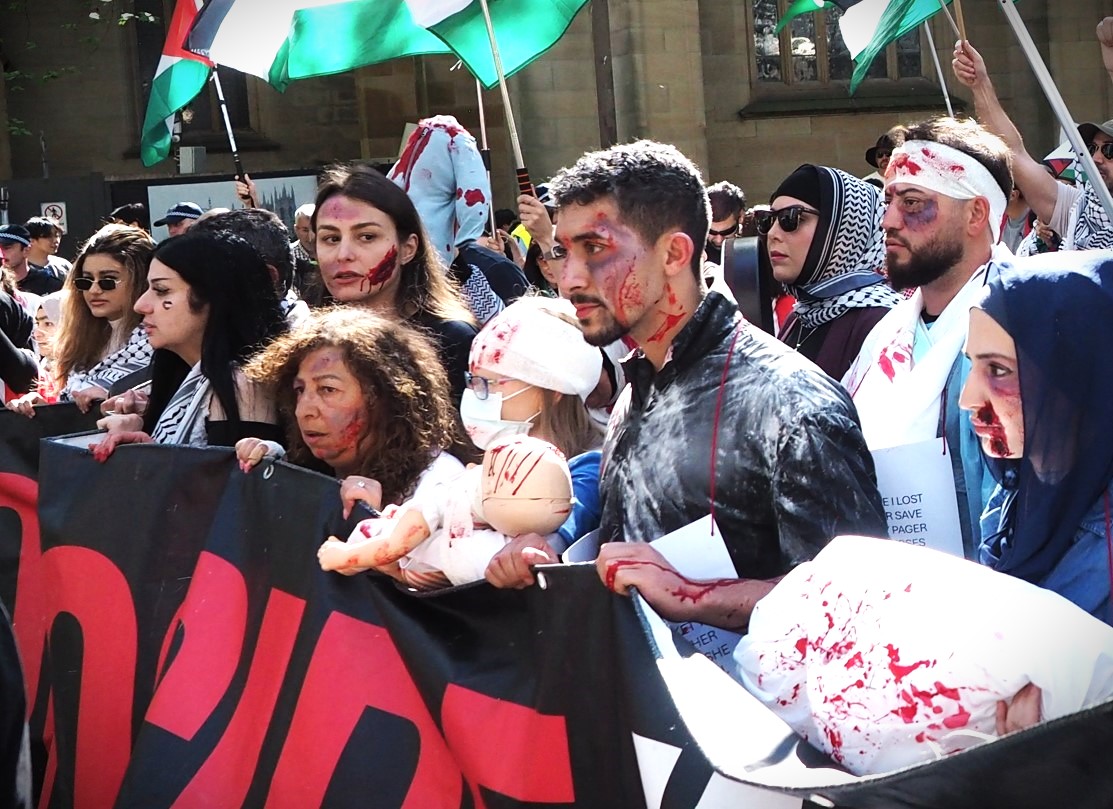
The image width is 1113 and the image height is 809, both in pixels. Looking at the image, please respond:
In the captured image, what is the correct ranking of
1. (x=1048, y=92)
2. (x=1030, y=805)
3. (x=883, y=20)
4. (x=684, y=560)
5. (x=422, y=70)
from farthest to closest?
(x=422, y=70)
(x=883, y=20)
(x=1048, y=92)
(x=684, y=560)
(x=1030, y=805)

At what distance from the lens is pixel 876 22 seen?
7.38m

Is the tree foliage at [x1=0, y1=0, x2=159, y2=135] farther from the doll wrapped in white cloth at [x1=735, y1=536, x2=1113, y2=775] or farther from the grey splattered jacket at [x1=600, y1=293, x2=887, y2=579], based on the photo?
the doll wrapped in white cloth at [x1=735, y1=536, x2=1113, y2=775]

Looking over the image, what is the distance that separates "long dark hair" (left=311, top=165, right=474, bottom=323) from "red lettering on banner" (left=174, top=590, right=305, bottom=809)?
4.66 feet

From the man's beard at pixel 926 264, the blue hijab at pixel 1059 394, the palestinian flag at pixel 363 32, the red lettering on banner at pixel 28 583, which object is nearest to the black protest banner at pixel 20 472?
the red lettering on banner at pixel 28 583

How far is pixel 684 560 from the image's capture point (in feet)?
9.34

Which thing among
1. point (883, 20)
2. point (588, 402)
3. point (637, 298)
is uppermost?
point (883, 20)

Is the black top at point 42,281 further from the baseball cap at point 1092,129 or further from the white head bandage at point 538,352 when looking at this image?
the white head bandage at point 538,352

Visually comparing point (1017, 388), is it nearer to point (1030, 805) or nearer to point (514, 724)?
point (1030, 805)

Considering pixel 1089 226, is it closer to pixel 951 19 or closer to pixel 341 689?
pixel 951 19

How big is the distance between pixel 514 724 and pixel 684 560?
0.49 metres

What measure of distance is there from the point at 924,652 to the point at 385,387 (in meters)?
2.23

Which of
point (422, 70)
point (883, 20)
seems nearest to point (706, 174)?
point (422, 70)

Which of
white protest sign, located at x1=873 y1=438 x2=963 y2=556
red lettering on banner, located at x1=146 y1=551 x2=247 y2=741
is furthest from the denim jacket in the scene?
red lettering on banner, located at x1=146 y1=551 x2=247 y2=741

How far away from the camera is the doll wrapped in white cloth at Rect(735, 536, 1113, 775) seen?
204 centimetres
